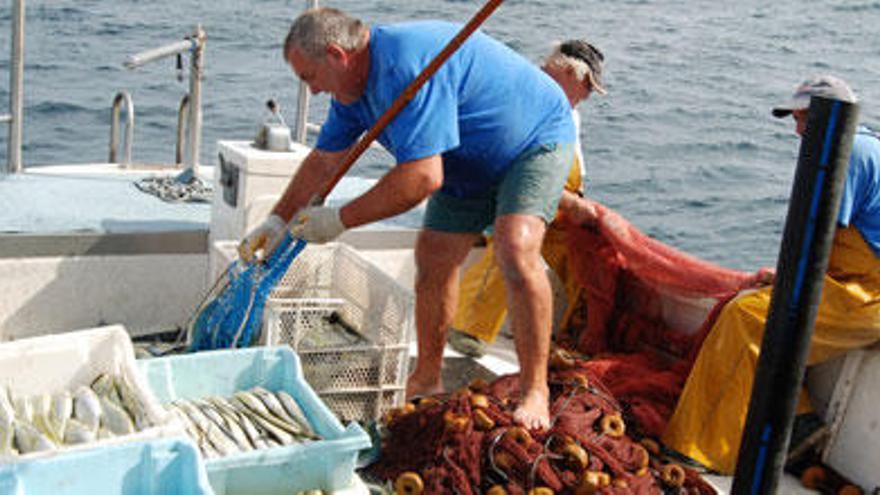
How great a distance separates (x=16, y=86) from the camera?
18.8 feet

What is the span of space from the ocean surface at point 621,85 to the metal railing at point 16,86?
6.64 m

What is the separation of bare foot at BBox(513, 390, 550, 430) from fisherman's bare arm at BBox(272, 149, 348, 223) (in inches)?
50.7

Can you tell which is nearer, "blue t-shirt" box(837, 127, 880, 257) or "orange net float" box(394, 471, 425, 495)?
"orange net float" box(394, 471, 425, 495)

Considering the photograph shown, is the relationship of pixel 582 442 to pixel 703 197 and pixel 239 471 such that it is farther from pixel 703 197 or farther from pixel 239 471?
pixel 703 197

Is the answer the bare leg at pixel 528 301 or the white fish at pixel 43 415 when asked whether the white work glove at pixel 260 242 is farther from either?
the white fish at pixel 43 415

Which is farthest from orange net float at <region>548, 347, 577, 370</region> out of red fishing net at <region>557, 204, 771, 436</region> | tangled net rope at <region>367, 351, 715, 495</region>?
tangled net rope at <region>367, 351, 715, 495</region>

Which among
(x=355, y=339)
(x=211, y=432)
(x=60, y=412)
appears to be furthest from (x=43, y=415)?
(x=355, y=339)

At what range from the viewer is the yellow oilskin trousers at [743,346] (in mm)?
4523

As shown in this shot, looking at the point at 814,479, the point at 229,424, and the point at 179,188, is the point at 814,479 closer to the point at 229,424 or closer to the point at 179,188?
the point at 229,424

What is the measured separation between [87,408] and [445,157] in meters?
1.79

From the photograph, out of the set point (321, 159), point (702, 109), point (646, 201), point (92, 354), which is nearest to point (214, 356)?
point (92, 354)

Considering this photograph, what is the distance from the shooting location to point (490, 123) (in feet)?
14.0

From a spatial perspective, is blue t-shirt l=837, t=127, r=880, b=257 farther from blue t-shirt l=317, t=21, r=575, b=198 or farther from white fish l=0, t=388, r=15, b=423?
white fish l=0, t=388, r=15, b=423

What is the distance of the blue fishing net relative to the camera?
4.35m
